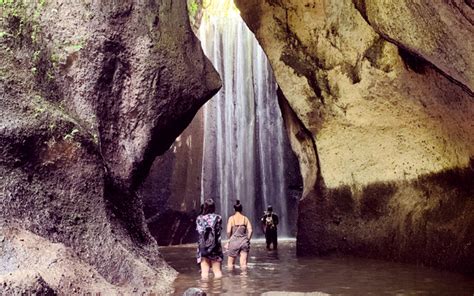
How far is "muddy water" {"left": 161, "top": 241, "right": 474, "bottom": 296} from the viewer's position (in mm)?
6742

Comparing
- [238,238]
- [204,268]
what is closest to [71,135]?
[204,268]

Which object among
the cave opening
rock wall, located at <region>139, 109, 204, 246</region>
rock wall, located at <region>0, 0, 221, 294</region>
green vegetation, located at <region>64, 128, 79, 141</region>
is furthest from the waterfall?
green vegetation, located at <region>64, 128, 79, 141</region>

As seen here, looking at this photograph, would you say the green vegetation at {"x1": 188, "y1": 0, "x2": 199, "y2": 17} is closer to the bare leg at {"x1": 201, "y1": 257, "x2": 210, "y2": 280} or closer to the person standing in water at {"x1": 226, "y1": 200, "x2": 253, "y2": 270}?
the person standing in water at {"x1": 226, "y1": 200, "x2": 253, "y2": 270}

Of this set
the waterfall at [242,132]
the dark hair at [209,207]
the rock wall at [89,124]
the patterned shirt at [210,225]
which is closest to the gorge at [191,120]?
the rock wall at [89,124]

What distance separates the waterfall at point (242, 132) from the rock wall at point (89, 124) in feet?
38.6

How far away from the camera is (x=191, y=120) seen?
10.5m

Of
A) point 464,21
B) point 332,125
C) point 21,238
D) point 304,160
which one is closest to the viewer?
point 21,238

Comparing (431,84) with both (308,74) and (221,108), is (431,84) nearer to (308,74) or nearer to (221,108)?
(308,74)

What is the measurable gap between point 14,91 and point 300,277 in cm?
490

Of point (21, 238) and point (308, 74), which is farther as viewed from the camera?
point (308, 74)

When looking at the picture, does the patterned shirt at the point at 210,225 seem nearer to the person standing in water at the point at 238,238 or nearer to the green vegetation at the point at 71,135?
the person standing in water at the point at 238,238

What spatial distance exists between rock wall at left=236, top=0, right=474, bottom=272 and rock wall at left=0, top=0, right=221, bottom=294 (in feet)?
11.0

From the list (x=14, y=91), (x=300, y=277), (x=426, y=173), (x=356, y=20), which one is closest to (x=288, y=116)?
(x=356, y=20)

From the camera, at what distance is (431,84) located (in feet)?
30.6
